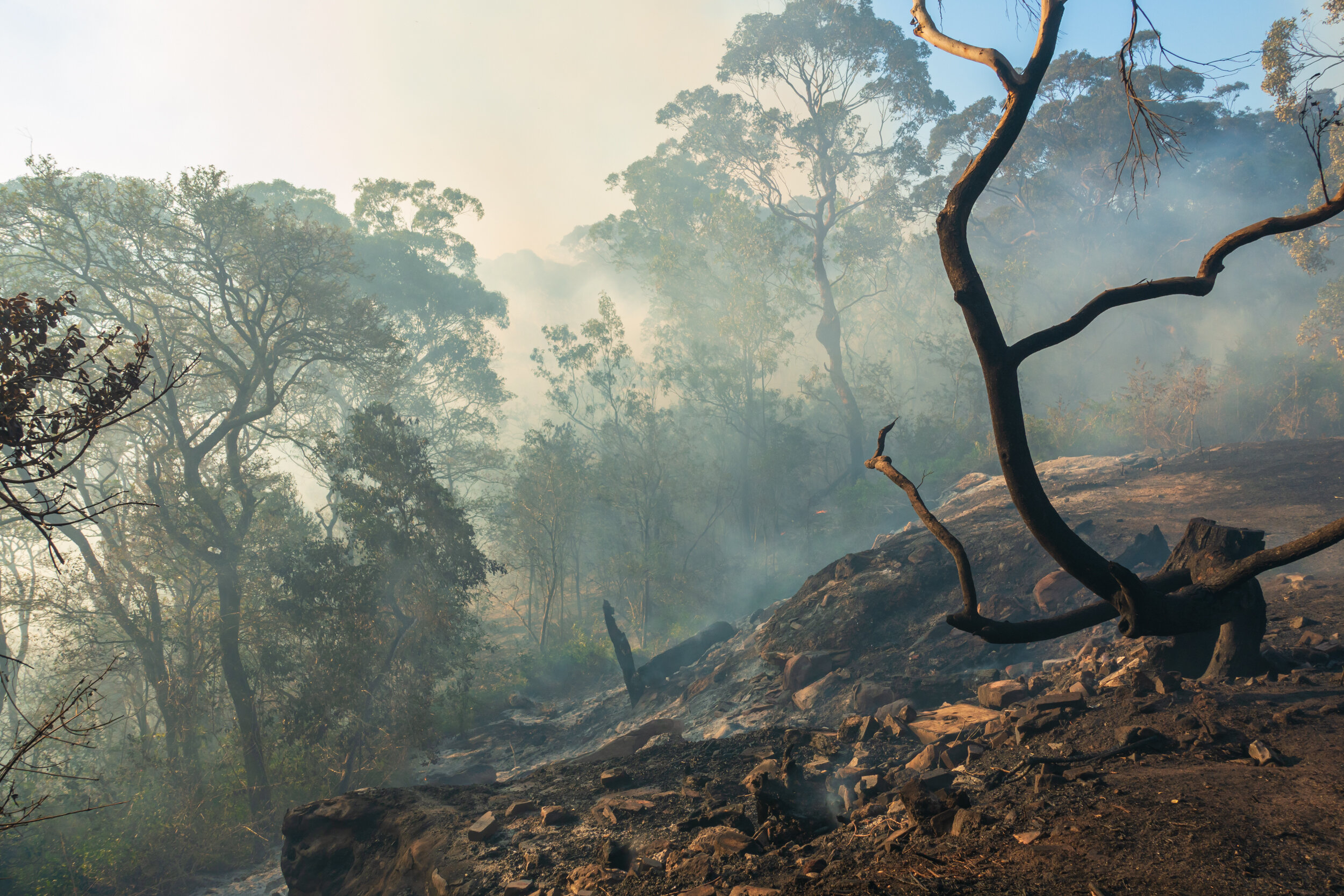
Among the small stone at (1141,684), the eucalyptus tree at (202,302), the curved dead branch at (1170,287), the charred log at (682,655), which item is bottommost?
the small stone at (1141,684)

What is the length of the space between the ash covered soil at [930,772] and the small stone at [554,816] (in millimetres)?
29

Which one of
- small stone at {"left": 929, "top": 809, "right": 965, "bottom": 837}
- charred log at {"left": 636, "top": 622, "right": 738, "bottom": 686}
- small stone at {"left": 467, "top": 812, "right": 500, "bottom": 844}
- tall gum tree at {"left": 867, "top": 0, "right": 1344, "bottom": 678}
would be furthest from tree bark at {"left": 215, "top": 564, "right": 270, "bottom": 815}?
tall gum tree at {"left": 867, "top": 0, "right": 1344, "bottom": 678}

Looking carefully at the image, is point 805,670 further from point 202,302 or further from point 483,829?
point 202,302

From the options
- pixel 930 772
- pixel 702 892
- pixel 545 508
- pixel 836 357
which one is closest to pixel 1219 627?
pixel 930 772

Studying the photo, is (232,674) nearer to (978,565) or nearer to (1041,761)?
(1041,761)

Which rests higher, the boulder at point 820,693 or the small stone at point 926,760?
the small stone at point 926,760

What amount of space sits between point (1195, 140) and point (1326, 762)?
130 feet

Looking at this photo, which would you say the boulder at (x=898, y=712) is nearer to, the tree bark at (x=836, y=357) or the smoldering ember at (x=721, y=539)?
the smoldering ember at (x=721, y=539)

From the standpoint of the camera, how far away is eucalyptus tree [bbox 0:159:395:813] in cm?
1266

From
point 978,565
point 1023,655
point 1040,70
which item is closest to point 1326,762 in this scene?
point 1040,70

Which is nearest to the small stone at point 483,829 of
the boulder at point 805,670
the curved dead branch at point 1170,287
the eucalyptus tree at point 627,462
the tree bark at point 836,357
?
the boulder at point 805,670

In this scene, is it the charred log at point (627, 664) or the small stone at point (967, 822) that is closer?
the small stone at point (967, 822)

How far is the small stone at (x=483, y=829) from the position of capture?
6250 mm

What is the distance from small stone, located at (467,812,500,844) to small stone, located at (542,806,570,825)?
48 cm
